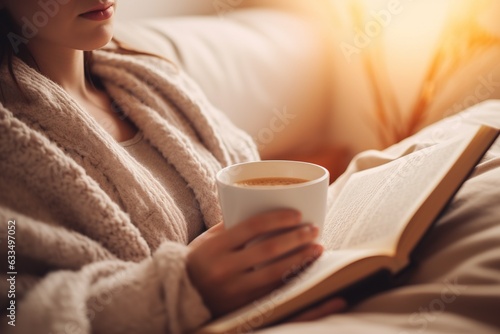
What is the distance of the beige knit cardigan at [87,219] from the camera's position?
18.4 inches

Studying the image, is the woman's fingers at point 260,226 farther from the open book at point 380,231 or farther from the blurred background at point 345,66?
the blurred background at point 345,66

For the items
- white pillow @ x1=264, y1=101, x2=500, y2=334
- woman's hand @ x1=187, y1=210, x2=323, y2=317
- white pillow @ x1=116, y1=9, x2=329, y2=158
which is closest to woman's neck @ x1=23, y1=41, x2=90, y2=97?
white pillow @ x1=116, y1=9, x2=329, y2=158

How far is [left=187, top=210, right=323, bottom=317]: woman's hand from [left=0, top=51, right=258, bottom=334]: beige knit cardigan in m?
0.02

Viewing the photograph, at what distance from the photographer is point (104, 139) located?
2.16 ft

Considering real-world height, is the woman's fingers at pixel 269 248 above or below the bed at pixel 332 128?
above

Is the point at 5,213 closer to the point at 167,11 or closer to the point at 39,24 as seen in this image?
the point at 39,24

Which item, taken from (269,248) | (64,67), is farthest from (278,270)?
(64,67)

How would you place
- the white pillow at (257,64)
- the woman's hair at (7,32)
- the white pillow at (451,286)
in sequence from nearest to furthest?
the white pillow at (451,286), the woman's hair at (7,32), the white pillow at (257,64)

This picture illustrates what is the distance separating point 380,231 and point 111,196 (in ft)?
1.20

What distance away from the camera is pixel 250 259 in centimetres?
46


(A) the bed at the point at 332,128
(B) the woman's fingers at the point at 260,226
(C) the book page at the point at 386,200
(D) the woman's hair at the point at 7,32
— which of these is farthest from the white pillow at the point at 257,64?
(B) the woman's fingers at the point at 260,226

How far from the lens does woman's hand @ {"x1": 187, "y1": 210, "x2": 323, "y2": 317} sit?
1.53 ft

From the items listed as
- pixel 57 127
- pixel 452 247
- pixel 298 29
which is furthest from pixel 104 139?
pixel 298 29

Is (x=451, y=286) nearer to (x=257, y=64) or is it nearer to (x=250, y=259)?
(x=250, y=259)
